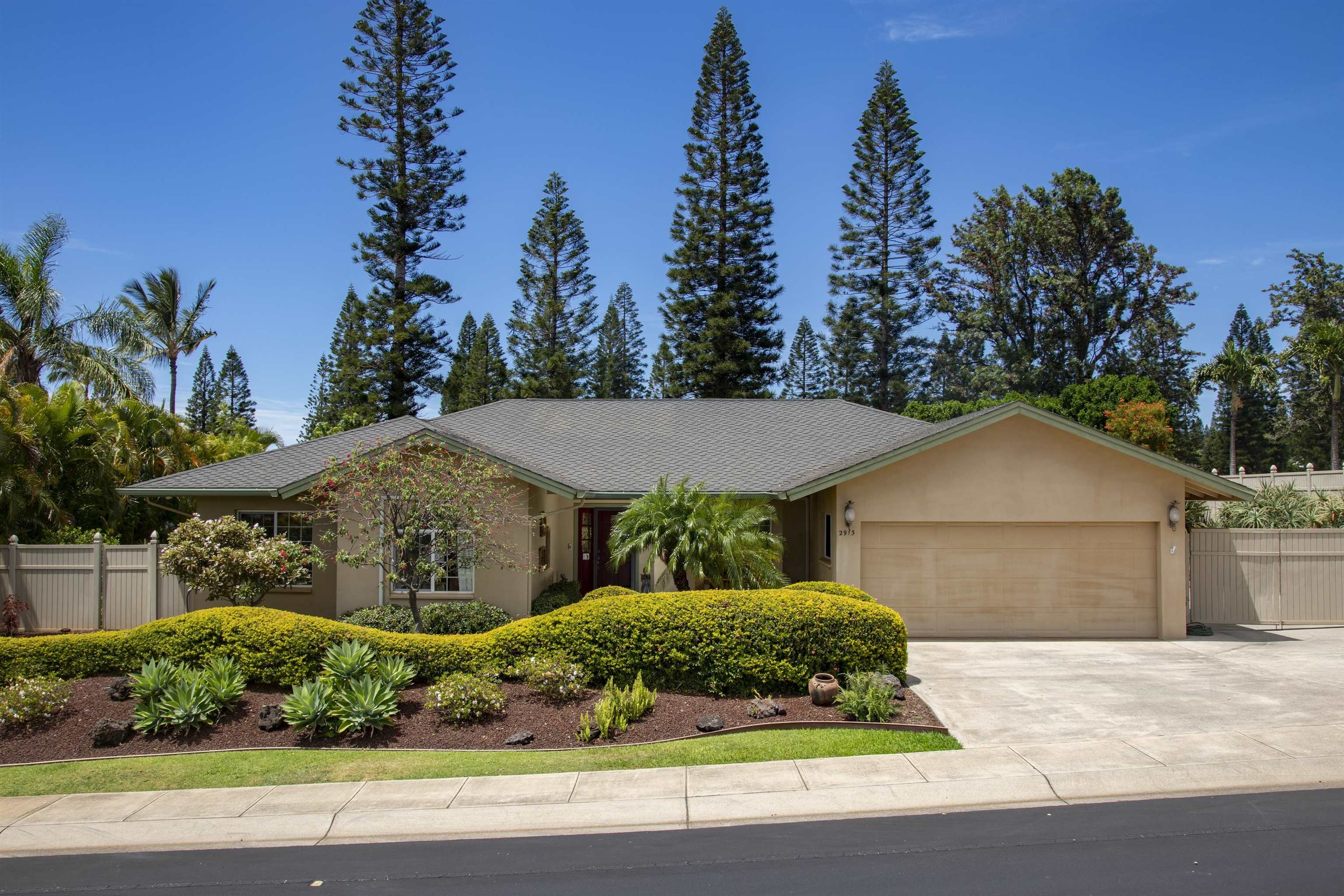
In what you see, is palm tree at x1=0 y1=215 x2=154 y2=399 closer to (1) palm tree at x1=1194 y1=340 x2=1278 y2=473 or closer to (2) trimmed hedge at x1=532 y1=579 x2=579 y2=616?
(2) trimmed hedge at x1=532 y1=579 x2=579 y2=616

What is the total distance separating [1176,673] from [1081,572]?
3.31m

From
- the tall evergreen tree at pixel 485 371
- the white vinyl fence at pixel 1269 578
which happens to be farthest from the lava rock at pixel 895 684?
the tall evergreen tree at pixel 485 371

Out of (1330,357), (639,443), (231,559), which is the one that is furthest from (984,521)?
(1330,357)

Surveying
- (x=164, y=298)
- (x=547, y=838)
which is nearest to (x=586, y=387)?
(x=164, y=298)

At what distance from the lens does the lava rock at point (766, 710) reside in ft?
33.2

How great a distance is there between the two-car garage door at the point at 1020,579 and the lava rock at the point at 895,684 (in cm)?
477

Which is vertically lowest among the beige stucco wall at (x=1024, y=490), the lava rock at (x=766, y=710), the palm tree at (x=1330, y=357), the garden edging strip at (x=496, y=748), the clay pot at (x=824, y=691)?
the garden edging strip at (x=496, y=748)

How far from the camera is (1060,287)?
44.5m

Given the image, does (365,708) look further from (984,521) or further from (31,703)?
(984,521)

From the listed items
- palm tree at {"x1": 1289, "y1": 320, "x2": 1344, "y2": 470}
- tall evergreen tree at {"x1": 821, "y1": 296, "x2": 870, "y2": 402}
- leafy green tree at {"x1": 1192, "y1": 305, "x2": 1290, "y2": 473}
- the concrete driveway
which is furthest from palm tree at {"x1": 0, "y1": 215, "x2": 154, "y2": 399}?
leafy green tree at {"x1": 1192, "y1": 305, "x2": 1290, "y2": 473}

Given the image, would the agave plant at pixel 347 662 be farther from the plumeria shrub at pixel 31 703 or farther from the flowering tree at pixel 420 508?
the plumeria shrub at pixel 31 703

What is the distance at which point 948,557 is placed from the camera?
15.7 meters

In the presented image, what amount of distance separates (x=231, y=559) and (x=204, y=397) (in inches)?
2221

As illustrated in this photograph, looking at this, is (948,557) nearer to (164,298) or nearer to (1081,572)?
(1081,572)
